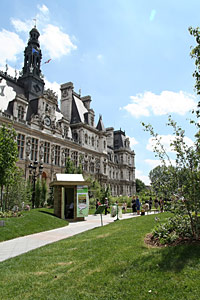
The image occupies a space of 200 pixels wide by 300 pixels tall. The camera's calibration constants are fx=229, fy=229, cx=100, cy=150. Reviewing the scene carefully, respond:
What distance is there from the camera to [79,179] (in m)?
19.7

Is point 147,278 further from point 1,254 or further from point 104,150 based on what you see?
point 104,150

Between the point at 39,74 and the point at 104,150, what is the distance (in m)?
22.4

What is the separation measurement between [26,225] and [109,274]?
31.2 feet

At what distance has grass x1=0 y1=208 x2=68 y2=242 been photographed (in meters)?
11.7

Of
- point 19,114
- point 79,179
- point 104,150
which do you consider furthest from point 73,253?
point 104,150

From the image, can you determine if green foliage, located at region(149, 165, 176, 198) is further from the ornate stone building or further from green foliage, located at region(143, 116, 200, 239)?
the ornate stone building

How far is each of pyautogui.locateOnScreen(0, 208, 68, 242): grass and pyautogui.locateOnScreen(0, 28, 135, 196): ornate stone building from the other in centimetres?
1757

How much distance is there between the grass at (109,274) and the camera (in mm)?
4352

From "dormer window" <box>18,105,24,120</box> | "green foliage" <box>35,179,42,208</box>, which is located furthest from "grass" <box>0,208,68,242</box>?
"dormer window" <box>18,105,24,120</box>

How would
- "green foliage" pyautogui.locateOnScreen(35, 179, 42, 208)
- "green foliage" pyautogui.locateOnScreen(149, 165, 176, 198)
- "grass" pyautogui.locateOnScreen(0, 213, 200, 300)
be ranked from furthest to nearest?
"green foliage" pyautogui.locateOnScreen(35, 179, 42, 208) < "green foliage" pyautogui.locateOnScreen(149, 165, 176, 198) < "grass" pyautogui.locateOnScreen(0, 213, 200, 300)

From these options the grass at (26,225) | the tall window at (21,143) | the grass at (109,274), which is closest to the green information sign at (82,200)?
the grass at (26,225)

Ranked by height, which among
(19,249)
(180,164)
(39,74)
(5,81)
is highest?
(39,74)

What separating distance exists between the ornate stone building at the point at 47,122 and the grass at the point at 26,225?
17.6 m

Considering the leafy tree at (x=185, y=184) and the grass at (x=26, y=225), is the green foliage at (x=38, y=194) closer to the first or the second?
the grass at (x=26, y=225)
